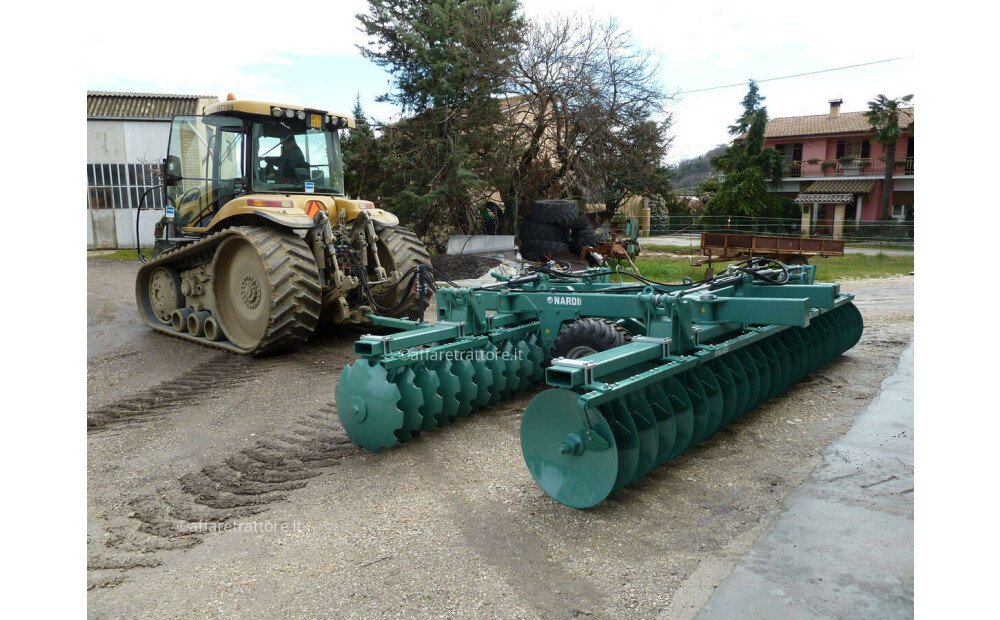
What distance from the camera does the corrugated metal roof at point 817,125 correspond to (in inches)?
1177

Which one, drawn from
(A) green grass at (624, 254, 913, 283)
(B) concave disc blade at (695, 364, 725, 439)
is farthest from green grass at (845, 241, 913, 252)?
(B) concave disc blade at (695, 364, 725, 439)

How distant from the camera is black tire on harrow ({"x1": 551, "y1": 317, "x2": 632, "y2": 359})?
437 centimetres

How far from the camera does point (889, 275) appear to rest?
14562 millimetres

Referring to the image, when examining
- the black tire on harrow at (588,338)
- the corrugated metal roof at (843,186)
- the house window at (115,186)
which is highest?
the corrugated metal roof at (843,186)

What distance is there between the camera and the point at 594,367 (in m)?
3.14

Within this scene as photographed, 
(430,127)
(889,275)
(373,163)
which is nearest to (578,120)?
(430,127)

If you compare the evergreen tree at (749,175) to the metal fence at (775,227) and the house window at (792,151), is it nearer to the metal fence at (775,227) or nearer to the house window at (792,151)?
the metal fence at (775,227)

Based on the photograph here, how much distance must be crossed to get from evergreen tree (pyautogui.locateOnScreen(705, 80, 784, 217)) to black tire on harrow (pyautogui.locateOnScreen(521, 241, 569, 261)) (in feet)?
46.9

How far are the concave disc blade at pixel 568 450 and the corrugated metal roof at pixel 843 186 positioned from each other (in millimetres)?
29687

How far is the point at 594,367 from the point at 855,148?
3175cm

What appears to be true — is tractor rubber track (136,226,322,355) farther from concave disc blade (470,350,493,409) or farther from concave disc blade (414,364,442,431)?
concave disc blade (414,364,442,431)

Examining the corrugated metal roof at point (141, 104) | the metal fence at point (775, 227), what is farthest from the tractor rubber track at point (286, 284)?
the metal fence at point (775, 227)

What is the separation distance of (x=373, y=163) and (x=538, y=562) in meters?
13.8

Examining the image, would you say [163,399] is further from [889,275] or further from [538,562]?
[889,275]
